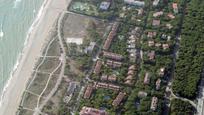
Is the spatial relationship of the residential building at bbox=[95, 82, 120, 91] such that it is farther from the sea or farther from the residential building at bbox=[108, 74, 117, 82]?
the sea

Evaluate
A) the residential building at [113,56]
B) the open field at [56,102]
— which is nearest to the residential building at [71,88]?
the open field at [56,102]

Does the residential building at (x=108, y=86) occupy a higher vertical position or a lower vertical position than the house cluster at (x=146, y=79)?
lower

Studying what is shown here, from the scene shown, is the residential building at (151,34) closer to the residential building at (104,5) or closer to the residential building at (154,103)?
the residential building at (104,5)

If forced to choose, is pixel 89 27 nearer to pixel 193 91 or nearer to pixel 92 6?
pixel 92 6

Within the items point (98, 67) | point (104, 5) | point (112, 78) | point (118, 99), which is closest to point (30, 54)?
point (98, 67)

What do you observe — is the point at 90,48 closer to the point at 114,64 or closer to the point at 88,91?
the point at 114,64

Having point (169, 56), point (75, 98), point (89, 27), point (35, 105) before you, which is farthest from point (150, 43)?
point (35, 105)
